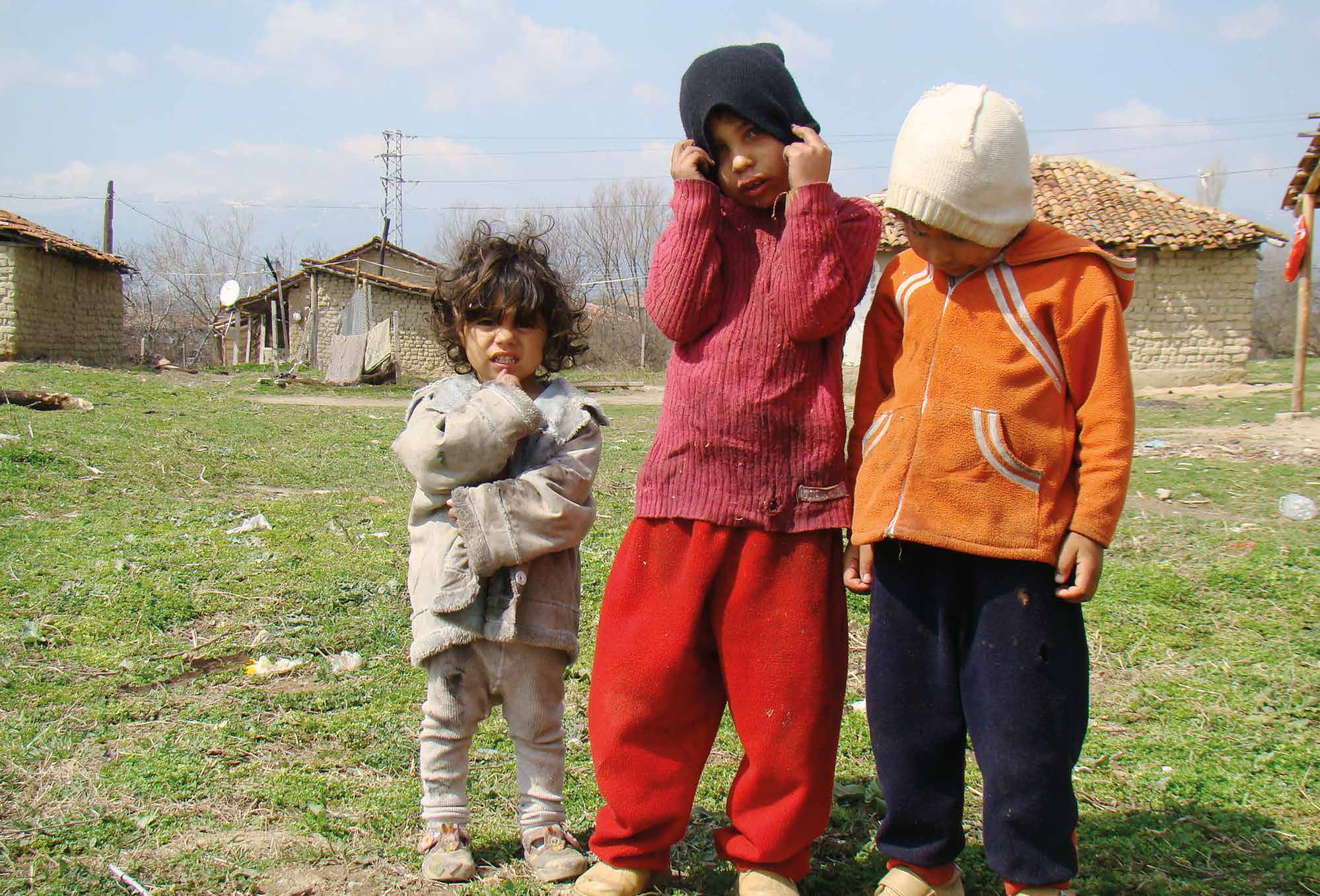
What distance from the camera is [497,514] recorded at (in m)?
2.10

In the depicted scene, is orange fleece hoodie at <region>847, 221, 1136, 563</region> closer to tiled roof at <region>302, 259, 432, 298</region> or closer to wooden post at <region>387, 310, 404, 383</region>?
wooden post at <region>387, 310, 404, 383</region>

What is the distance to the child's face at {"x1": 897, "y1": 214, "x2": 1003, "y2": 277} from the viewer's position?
6.19ft

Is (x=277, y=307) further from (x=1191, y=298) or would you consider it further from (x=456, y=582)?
(x=456, y=582)

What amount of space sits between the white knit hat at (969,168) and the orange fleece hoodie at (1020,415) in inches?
3.9

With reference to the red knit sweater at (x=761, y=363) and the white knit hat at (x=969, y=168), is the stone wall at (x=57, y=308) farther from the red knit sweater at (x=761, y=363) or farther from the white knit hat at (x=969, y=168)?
the white knit hat at (x=969, y=168)

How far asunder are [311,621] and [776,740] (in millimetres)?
2457

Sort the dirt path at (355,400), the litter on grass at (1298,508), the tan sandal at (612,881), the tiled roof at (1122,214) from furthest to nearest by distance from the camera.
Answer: the tiled roof at (1122,214) < the dirt path at (355,400) < the litter on grass at (1298,508) < the tan sandal at (612,881)

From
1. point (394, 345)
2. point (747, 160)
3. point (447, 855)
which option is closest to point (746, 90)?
point (747, 160)

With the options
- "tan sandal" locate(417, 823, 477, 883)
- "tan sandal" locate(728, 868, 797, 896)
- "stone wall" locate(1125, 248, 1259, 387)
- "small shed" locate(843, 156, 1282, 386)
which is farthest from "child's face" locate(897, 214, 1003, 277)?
"stone wall" locate(1125, 248, 1259, 387)

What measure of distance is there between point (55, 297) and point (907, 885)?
2187cm

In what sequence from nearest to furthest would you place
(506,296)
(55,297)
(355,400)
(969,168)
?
(969,168)
(506,296)
(355,400)
(55,297)

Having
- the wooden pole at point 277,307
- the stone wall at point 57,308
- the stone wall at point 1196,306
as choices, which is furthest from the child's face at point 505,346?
the wooden pole at point 277,307

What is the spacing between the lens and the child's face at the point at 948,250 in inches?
74.3

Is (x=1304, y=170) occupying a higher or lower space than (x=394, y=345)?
higher
